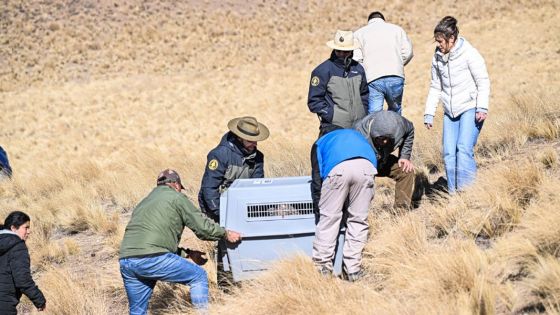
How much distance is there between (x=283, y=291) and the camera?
4.98 m

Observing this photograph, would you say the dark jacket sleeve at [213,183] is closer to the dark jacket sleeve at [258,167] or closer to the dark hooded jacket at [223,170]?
the dark hooded jacket at [223,170]

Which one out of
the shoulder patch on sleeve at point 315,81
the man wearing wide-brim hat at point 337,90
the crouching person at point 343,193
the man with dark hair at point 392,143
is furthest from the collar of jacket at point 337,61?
the crouching person at point 343,193

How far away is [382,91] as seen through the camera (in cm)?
750

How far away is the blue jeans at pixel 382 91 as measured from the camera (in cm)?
746

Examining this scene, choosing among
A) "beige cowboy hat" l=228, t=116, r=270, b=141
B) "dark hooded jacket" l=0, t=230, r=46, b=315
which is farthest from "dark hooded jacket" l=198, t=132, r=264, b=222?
"dark hooded jacket" l=0, t=230, r=46, b=315

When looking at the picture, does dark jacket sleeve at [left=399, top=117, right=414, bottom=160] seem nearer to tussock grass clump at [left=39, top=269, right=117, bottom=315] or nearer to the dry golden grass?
the dry golden grass

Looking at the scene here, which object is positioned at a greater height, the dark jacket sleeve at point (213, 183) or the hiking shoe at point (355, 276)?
the dark jacket sleeve at point (213, 183)

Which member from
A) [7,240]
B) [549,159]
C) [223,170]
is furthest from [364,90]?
[7,240]

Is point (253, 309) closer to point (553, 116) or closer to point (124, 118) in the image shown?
point (553, 116)

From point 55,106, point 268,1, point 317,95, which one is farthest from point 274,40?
point 317,95

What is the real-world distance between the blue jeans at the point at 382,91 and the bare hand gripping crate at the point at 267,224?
2187 mm

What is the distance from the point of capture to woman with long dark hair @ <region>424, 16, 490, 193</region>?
21.5 ft

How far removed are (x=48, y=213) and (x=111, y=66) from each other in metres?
25.5

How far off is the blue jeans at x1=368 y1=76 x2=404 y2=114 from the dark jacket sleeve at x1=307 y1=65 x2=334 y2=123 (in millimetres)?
818
